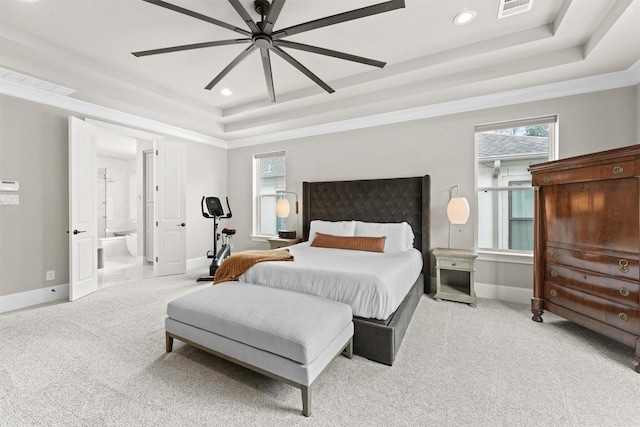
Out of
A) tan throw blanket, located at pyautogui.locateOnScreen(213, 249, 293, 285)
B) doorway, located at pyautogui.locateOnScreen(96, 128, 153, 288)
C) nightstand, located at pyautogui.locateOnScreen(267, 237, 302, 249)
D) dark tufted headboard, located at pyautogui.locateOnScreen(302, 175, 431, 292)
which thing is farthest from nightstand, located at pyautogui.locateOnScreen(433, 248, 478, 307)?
doorway, located at pyautogui.locateOnScreen(96, 128, 153, 288)

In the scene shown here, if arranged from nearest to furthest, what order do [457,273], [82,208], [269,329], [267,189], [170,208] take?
1. [269,329]
2. [82,208]
3. [457,273]
4. [170,208]
5. [267,189]

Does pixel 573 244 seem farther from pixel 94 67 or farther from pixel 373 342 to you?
pixel 94 67

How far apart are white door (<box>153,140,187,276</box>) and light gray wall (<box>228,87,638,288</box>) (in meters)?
1.62

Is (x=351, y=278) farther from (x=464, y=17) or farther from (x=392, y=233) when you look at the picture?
(x=464, y=17)

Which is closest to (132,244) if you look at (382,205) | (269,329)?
(382,205)

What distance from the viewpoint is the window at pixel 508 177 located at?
361cm

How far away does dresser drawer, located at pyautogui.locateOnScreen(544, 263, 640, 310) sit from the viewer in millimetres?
2184

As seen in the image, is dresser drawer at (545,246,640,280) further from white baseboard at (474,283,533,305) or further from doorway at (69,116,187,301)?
doorway at (69,116,187,301)

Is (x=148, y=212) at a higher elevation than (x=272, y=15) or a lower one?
lower

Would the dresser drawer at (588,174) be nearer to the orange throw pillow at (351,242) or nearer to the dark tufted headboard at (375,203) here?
the dark tufted headboard at (375,203)

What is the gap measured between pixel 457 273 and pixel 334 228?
6.28 feet

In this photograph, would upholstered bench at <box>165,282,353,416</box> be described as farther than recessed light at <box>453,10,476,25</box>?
No

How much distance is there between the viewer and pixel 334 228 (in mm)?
4297

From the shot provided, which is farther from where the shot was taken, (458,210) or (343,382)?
(458,210)
